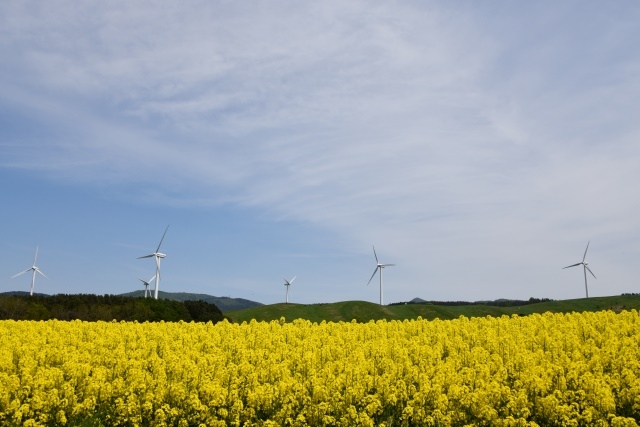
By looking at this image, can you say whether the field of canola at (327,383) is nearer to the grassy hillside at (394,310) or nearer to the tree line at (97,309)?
the tree line at (97,309)

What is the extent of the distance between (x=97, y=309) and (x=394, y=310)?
41595 mm

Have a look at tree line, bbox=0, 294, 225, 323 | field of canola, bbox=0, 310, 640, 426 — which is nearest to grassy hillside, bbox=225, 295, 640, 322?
tree line, bbox=0, 294, 225, 323

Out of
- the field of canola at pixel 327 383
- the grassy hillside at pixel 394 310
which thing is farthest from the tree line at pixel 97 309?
the field of canola at pixel 327 383

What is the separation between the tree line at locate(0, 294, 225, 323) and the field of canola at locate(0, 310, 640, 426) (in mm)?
22025

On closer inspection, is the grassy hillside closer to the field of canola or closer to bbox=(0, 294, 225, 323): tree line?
bbox=(0, 294, 225, 323): tree line

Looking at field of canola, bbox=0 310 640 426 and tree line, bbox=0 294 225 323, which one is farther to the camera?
tree line, bbox=0 294 225 323

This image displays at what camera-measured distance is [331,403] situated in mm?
15445

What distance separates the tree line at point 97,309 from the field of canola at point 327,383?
22.0 metres

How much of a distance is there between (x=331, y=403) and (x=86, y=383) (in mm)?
7740

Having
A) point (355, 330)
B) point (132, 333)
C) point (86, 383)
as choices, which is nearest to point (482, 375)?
point (355, 330)

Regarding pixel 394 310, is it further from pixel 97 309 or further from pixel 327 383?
pixel 327 383

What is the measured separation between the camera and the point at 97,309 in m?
45.2

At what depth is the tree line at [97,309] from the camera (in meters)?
43.6

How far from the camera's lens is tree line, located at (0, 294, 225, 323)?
43.6 m
